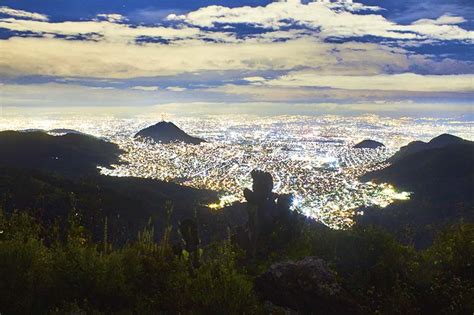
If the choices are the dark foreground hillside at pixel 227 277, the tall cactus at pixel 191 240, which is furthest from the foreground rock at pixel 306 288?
the tall cactus at pixel 191 240

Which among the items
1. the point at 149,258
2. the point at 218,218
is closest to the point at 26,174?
the point at 218,218

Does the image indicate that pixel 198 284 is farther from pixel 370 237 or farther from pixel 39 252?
pixel 370 237

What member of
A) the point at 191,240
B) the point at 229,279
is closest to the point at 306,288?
the point at 229,279

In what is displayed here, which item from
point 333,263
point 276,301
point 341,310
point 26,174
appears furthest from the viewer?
point 26,174

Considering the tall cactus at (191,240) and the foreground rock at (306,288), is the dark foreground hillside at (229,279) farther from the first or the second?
the tall cactus at (191,240)

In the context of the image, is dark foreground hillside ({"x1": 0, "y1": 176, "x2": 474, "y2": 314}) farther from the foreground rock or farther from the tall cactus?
the tall cactus

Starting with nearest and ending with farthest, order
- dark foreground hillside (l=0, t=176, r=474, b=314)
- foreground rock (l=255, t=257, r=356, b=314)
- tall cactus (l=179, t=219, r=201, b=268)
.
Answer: dark foreground hillside (l=0, t=176, r=474, b=314), foreground rock (l=255, t=257, r=356, b=314), tall cactus (l=179, t=219, r=201, b=268)

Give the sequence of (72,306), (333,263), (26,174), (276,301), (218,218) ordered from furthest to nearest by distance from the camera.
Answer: (26,174) < (218,218) < (333,263) < (276,301) < (72,306)

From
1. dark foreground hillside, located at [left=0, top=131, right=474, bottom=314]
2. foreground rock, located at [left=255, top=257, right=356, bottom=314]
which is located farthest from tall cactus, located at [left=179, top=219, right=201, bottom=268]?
foreground rock, located at [left=255, top=257, right=356, bottom=314]
